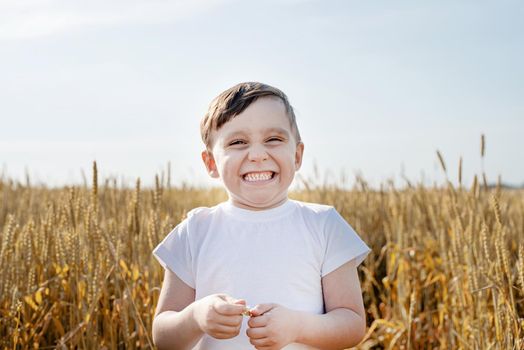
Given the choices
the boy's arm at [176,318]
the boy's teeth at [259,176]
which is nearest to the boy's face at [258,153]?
the boy's teeth at [259,176]

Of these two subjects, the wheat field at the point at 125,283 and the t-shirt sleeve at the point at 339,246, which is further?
the wheat field at the point at 125,283

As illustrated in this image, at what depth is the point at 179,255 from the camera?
1364 millimetres

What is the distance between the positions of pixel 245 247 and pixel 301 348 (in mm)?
232

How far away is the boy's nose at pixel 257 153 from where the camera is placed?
1262mm

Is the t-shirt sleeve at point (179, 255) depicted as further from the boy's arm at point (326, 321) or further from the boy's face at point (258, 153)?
the boy's arm at point (326, 321)

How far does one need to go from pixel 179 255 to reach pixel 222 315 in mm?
281

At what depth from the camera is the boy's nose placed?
1.26 meters

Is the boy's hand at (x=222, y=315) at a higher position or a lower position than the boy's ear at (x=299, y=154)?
lower

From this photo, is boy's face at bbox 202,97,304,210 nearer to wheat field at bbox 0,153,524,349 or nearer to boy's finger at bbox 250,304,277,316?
boy's finger at bbox 250,304,277,316

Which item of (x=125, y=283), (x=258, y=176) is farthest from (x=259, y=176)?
(x=125, y=283)

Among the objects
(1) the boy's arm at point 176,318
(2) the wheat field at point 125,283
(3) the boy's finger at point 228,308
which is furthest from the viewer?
(2) the wheat field at point 125,283

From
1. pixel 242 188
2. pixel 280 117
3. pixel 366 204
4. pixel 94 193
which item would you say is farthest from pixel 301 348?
pixel 366 204

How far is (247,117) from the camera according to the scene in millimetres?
1281

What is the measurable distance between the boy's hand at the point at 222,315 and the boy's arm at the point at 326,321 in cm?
3
